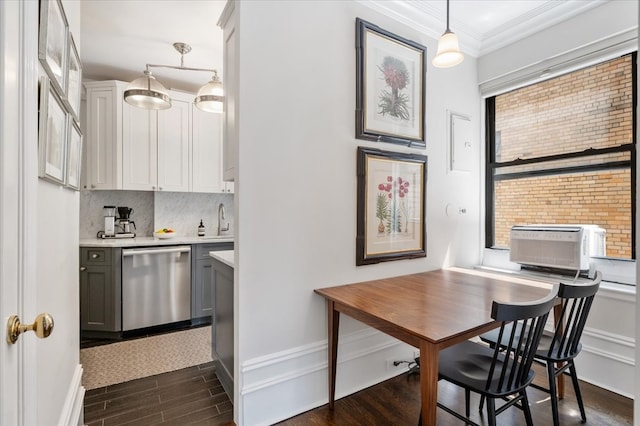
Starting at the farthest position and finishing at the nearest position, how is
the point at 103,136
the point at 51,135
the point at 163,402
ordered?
the point at 103,136, the point at 163,402, the point at 51,135

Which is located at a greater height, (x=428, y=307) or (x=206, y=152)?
(x=206, y=152)

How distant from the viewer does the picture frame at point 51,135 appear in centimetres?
98

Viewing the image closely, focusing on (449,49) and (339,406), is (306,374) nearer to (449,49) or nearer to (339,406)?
(339,406)

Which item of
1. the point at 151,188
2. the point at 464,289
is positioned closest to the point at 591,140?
the point at 464,289

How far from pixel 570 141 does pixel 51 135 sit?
333 centimetres

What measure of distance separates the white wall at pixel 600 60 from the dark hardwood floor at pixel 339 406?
0.15 meters

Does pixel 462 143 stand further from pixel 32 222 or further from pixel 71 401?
pixel 71 401

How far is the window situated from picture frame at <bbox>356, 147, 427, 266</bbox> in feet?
3.30

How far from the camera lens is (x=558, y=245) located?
7.82 ft

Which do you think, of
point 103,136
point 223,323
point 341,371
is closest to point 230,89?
point 223,323

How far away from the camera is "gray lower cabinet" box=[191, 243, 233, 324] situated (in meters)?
3.42

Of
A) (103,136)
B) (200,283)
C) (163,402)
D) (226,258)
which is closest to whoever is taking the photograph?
(163,402)
